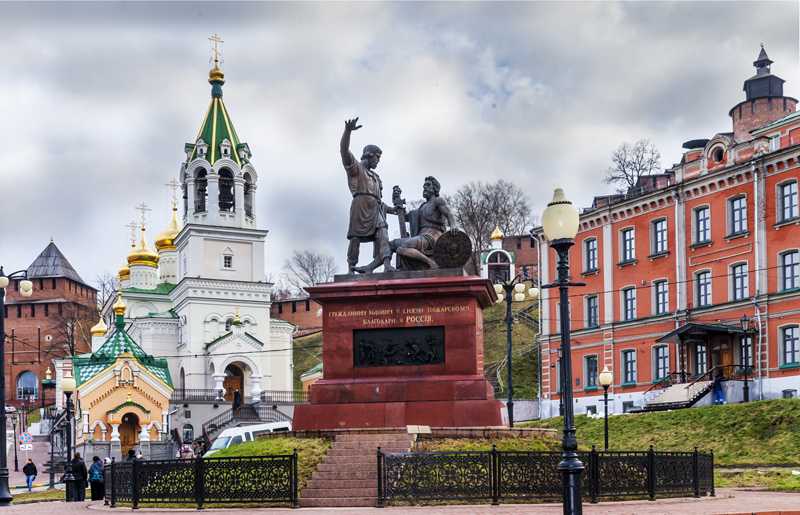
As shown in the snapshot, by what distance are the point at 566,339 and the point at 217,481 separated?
301 inches

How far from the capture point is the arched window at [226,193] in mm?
79188

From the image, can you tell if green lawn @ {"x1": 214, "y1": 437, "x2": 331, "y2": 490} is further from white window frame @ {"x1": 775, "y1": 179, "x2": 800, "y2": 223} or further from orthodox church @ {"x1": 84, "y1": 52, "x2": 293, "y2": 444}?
orthodox church @ {"x1": 84, "y1": 52, "x2": 293, "y2": 444}

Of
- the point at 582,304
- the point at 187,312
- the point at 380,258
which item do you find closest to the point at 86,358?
the point at 187,312

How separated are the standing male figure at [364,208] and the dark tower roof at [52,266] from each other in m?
103

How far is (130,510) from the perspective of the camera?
2002cm

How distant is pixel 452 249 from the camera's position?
24562 millimetres

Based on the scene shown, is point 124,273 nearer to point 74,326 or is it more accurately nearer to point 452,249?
point 74,326

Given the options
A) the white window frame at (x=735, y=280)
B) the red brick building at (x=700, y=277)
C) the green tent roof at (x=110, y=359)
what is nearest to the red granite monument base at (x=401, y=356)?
the red brick building at (x=700, y=277)

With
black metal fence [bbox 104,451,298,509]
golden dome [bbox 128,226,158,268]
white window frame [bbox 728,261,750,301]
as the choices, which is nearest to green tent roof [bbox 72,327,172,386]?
golden dome [bbox 128,226,158,268]

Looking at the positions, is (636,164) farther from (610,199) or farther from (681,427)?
(681,427)

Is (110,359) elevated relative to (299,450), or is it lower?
elevated

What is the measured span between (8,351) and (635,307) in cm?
7561

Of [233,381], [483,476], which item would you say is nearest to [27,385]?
[233,381]

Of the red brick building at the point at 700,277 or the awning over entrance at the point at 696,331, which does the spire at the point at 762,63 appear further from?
the awning over entrance at the point at 696,331
